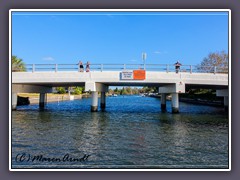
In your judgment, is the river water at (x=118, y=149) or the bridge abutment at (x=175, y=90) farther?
the bridge abutment at (x=175, y=90)

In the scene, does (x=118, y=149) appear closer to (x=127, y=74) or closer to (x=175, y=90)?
(x=127, y=74)

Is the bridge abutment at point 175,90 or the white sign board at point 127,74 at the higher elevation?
the white sign board at point 127,74

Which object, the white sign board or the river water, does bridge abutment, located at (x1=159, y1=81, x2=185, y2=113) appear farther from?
the river water

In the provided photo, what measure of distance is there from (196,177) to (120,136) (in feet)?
29.1

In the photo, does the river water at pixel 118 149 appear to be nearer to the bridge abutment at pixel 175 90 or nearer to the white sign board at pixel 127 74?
the white sign board at pixel 127 74

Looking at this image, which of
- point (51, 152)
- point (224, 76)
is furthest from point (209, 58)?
point (51, 152)

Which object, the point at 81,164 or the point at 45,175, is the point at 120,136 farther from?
the point at 45,175

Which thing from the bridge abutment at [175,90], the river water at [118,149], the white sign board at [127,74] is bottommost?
the river water at [118,149]

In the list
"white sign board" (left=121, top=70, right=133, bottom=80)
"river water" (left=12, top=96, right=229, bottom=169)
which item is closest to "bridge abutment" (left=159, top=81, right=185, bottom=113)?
"white sign board" (left=121, top=70, right=133, bottom=80)

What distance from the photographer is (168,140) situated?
14680mm

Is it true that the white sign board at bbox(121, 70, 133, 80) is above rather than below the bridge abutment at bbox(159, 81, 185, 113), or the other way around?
above

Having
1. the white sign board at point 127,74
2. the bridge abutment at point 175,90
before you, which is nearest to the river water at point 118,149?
the white sign board at point 127,74

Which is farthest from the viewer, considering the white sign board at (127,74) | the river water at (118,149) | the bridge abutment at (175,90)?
the bridge abutment at (175,90)

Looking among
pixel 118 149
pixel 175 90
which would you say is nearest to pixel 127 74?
pixel 175 90
